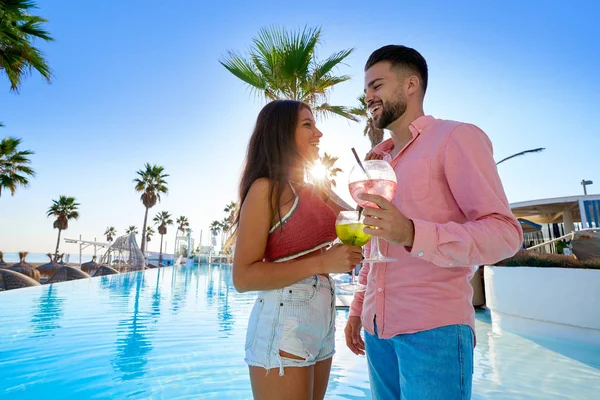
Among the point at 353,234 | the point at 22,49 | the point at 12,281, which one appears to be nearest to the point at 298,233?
the point at 353,234

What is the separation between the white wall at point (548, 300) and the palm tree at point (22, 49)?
47.8 ft

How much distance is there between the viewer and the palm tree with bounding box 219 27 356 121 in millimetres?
7895

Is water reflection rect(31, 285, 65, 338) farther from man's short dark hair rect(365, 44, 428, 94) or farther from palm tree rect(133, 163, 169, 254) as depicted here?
palm tree rect(133, 163, 169, 254)

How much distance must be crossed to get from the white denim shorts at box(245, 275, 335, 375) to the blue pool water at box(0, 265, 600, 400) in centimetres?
279

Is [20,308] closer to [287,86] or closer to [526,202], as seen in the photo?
Answer: [287,86]

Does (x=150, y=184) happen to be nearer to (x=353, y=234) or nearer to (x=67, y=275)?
(x=67, y=275)

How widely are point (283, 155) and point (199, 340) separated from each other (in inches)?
216

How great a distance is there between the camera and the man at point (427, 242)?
3.72ft

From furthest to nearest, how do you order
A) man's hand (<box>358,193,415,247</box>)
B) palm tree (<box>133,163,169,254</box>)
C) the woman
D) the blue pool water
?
palm tree (<box>133,163,169,254</box>), the blue pool water, the woman, man's hand (<box>358,193,415,247</box>)

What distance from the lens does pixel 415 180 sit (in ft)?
4.87

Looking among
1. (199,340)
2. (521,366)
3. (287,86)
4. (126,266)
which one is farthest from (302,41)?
(126,266)

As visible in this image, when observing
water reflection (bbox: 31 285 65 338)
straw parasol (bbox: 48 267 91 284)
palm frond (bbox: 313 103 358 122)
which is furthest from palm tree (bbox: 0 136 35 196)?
palm frond (bbox: 313 103 358 122)

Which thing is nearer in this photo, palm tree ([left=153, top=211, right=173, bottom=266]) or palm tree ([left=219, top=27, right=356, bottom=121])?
palm tree ([left=219, top=27, right=356, bottom=121])

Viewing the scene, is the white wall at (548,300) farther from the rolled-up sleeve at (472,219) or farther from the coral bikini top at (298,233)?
Answer: the coral bikini top at (298,233)
